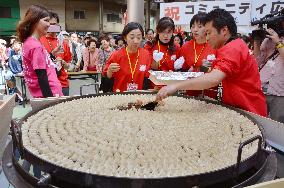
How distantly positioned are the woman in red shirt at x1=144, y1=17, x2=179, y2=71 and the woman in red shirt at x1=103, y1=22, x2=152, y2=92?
0.28m

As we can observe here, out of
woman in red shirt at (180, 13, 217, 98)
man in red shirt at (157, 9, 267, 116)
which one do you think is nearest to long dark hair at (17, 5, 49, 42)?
man in red shirt at (157, 9, 267, 116)

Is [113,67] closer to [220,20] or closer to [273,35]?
[220,20]

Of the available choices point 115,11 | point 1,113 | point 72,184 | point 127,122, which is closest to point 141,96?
point 127,122

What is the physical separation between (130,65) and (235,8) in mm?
2468

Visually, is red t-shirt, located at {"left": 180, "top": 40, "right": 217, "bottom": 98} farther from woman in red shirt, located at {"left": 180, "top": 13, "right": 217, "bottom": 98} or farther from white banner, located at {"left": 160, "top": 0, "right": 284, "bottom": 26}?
white banner, located at {"left": 160, "top": 0, "right": 284, "bottom": 26}

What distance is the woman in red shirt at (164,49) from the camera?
3518mm

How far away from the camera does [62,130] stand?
5.05ft

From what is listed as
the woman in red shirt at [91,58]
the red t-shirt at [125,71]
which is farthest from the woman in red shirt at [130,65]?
the woman in red shirt at [91,58]

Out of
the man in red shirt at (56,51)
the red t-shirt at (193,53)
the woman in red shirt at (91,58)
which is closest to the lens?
the red t-shirt at (193,53)

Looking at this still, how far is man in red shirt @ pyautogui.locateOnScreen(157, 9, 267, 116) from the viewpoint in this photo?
1911mm

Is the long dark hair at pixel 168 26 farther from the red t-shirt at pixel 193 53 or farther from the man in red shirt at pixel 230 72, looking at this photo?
the man in red shirt at pixel 230 72

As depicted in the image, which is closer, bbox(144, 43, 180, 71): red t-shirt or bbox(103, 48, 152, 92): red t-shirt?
bbox(103, 48, 152, 92): red t-shirt

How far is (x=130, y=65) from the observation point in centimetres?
319

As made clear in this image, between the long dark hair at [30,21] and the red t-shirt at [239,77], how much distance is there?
1.55 metres
